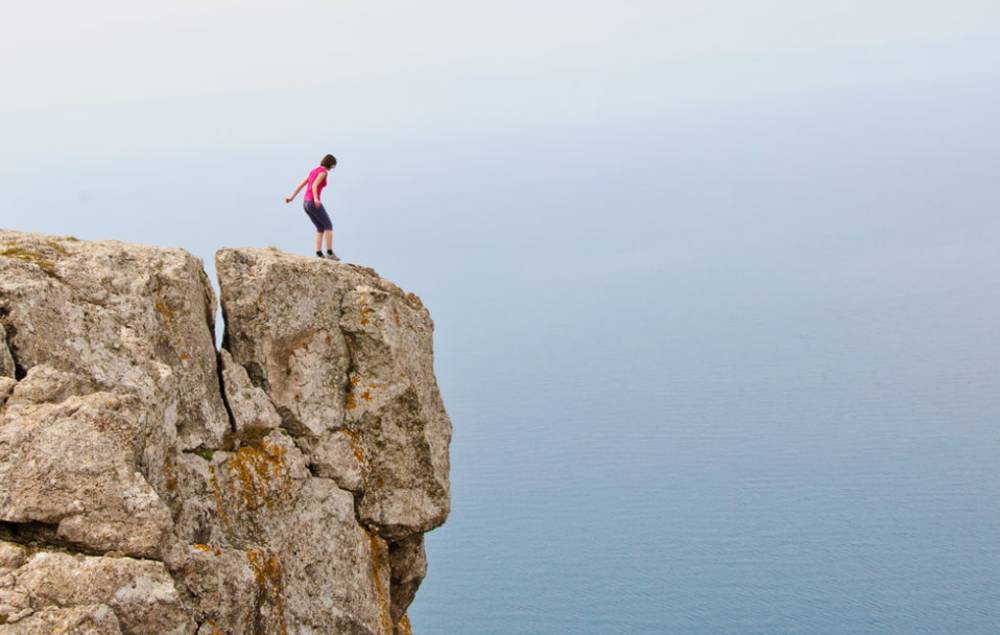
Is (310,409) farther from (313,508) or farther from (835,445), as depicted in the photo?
(835,445)

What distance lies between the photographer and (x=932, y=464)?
587 ft

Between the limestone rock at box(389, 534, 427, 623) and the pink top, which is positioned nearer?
the limestone rock at box(389, 534, 427, 623)

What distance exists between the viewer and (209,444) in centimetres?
2055

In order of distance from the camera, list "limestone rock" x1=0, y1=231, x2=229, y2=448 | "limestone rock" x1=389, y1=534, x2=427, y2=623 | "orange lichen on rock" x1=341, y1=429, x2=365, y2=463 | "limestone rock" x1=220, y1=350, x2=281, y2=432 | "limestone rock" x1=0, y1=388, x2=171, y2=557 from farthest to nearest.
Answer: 1. "limestone rock" x1=389, y1=534, x2=427, y2=623
2. "orange lichen on rock" x1=341, y1=429, x2=365, y2=463
3. "limestone rock" x1=220, y1=350, x2=281, y2=432
4. "limestone rock" x1=0, y1=231, x2=229, y2=448
5. "limestone rock" x1=0, y1=388, x2=171, y2=557

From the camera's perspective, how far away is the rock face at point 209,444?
15.2 m

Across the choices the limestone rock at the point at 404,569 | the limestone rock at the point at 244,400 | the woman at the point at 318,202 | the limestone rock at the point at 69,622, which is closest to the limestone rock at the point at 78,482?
the limestone rock at the point at 69,622

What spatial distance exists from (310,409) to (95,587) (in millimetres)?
8617

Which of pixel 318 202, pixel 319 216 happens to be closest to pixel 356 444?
pixel 319 216

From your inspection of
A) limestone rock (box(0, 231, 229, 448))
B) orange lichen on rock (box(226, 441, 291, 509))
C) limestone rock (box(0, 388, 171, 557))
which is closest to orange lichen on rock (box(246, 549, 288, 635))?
orange lichen on rock (box(226, 441, 291, 509))

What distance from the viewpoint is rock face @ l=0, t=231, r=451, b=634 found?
1518 centimetres

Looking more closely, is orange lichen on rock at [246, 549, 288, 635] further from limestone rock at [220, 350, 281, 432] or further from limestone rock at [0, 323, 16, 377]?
limestone rock at [0, 323, 16, 377]

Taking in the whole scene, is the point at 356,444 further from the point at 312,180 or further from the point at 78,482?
the point at 78,482

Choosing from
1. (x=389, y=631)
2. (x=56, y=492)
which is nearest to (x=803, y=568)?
(x=389, y=631)

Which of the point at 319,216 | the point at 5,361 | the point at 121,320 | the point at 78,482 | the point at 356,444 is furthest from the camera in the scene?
the point at 319,216
